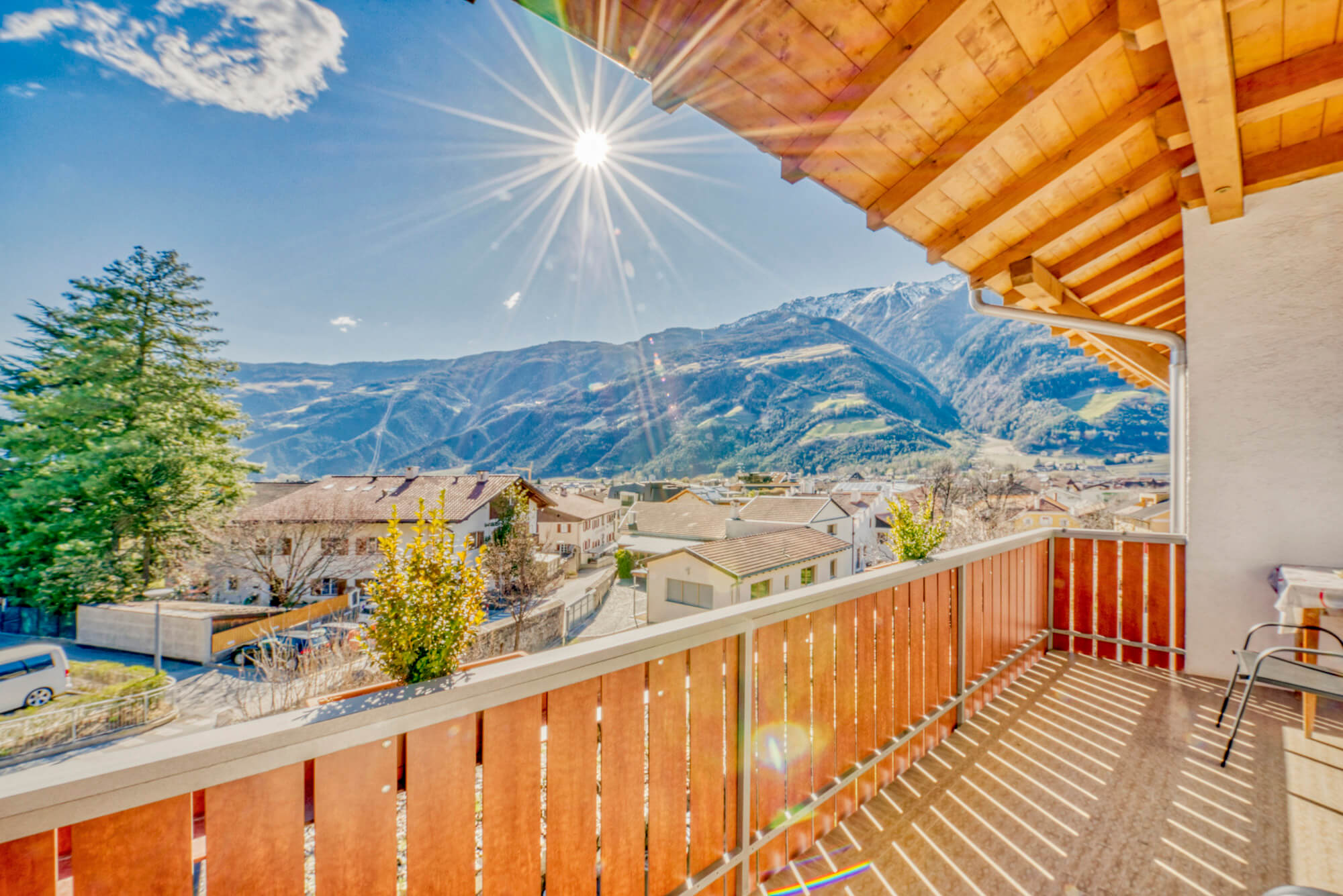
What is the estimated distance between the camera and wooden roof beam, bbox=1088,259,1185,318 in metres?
4.34

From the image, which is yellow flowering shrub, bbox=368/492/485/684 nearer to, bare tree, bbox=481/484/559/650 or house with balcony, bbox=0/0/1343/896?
house with balcony, bbox=0/0/1343/896

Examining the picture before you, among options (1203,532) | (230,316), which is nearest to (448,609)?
(1203,532)

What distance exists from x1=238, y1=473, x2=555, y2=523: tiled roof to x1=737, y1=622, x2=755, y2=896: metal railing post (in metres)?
18.6

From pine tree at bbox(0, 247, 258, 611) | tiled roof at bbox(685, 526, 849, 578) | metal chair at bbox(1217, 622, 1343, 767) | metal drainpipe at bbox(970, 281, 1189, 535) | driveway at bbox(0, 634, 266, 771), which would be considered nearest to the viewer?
metal chair at bbox(1217, 622, 1343, 767)

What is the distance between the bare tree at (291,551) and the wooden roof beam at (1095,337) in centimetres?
2055

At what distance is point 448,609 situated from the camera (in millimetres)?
1208

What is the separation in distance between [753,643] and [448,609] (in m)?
0.97

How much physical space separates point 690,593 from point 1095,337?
12.3 m

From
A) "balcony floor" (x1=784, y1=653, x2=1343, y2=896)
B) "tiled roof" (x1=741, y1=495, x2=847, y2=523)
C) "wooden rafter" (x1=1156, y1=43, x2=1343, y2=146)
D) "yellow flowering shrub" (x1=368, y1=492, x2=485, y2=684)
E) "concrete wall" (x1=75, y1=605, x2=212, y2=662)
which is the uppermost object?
"wooden rafter" (x1=1156, y1=43, x2=1343, y2=146)

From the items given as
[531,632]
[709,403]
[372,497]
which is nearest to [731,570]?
[531,632]

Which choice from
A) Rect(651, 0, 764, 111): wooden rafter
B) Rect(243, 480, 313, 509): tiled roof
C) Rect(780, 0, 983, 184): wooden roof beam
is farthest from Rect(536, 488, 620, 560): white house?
Rect(651, 0, 764, 111): wooden rafter

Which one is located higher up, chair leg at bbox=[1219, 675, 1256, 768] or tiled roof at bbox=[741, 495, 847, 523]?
chair leg at bbox=[1219, 675, 1256, 768]

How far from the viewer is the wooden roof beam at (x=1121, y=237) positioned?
3336 mm

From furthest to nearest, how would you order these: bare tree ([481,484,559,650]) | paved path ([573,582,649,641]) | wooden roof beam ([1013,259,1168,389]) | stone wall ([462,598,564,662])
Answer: paved path ([573,582,649,641]) → bare tree ([481,484,559,650]) → stone wall ([462,598,564,662]) → wooden roof beam ([1013,259,1168,389])
